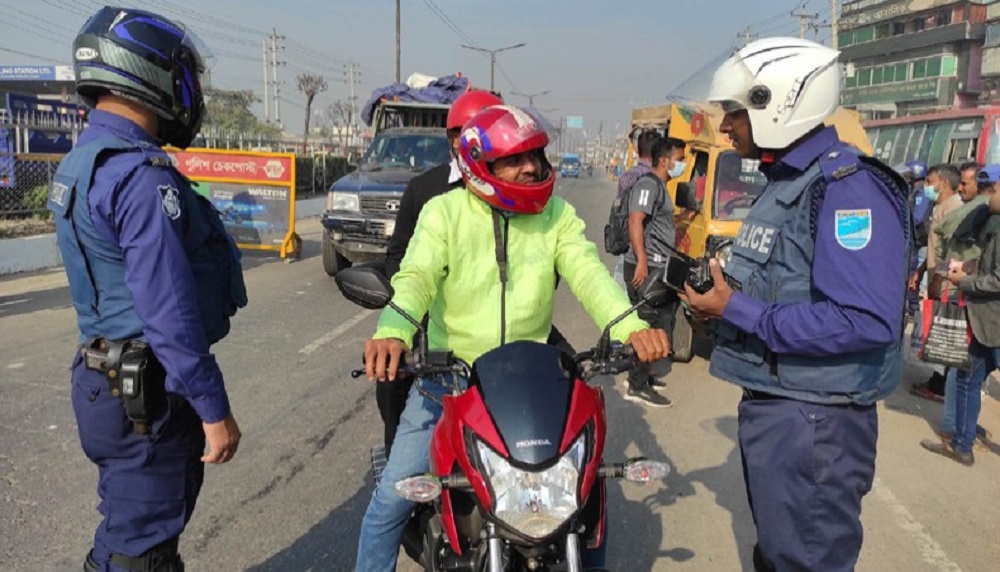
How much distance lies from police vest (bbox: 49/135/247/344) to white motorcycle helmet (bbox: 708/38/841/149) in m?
1.74

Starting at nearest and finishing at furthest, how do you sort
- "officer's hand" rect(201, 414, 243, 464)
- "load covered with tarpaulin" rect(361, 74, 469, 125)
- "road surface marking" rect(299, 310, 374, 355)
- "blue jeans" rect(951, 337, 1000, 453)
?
"officer's hand" rect(201, 414, 243, 464) → "blue jeans" rect(951, 337, 1000, 453) → "road surface marking" rect(299, 310, 374, 355) → "load covered with tarpaulin" rect(361, 74, 469, 125)

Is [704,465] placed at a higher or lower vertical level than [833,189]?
lower

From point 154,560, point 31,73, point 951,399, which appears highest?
point 31,73

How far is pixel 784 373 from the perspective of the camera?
227cm

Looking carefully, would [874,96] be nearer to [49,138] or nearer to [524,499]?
[49,138]

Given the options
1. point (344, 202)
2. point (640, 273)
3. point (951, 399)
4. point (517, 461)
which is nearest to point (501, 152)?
point (517, 461)

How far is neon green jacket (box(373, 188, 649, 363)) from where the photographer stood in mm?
2473

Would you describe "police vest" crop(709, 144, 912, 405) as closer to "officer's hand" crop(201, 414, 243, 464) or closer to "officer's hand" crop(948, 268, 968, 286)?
"officer's hand" crop(201, 414, 243, 464)

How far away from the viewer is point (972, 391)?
4.84 m

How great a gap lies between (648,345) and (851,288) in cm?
58

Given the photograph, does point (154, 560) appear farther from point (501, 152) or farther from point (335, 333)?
point (335, 333)

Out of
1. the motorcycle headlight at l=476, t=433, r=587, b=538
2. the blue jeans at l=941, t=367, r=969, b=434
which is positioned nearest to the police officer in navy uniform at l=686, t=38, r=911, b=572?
the motorcycle headlight at l=476, t=433, r=587, b=538

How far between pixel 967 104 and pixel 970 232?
52.0 metres

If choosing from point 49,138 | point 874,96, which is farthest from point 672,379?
point 874,96
